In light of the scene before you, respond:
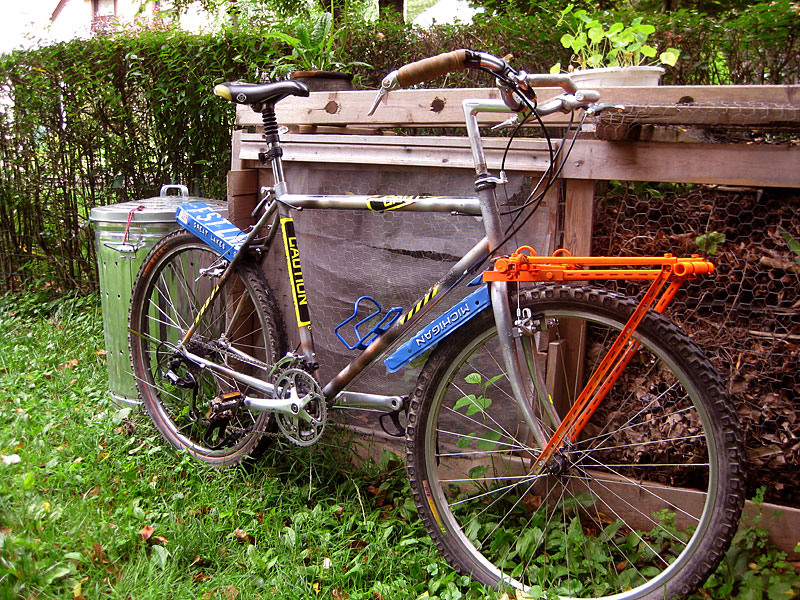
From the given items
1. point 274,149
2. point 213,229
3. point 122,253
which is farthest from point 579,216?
point 122,253

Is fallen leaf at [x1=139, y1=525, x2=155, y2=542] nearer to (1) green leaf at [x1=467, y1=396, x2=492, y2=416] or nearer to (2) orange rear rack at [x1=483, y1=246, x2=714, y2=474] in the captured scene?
(1) green leaf at [x1=467, y1=396, x2=492, y2=416]

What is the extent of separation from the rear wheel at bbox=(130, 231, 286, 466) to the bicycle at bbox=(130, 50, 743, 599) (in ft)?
0.03

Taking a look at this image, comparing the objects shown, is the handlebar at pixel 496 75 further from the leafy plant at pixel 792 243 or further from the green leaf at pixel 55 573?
the green leaf at pixel 55 573

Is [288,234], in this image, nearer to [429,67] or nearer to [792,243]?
[429,67]

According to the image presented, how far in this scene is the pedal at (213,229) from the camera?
2.95 m

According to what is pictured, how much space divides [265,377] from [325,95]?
129 cm

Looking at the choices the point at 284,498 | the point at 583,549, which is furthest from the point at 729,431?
the point at 284,498

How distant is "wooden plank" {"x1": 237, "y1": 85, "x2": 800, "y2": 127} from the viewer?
89.0 inches

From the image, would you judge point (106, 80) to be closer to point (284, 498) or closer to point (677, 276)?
point (284, 498)

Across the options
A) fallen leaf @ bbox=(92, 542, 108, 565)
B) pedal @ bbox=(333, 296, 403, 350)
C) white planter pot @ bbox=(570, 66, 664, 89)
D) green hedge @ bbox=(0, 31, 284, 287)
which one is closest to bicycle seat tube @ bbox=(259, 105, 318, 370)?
pedal @ bbox=(333, 296, 403, 350)

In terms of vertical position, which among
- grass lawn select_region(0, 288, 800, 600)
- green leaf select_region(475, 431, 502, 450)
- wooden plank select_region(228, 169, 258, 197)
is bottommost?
grass lawn select_region(0, 288, 800, 600)

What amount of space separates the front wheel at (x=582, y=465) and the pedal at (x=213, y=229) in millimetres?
1127

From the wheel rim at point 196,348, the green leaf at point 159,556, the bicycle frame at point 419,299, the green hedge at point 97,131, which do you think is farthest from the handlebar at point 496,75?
the green hedge at point 97,131

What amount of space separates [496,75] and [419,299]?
2.91ft
